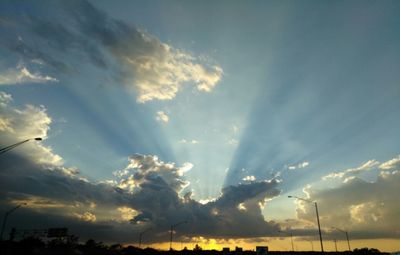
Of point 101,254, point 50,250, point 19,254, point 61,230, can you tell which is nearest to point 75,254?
point 50,250

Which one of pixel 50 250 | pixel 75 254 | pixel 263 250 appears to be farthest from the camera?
pixel 263 250

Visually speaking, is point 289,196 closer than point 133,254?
Yes

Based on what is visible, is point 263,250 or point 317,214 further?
point 263,250

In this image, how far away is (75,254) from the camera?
61.6 meters

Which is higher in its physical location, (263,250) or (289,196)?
(289,196)

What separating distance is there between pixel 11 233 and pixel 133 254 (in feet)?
110

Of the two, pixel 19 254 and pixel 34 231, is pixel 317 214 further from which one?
pixel 34 231

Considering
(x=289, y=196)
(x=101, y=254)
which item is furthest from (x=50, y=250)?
(x=289, y=196)

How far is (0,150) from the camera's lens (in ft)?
107

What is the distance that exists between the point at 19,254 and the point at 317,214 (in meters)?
50.0

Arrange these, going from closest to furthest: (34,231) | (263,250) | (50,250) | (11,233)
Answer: (50,250) → (263,250) → (11,233) → (34,231)

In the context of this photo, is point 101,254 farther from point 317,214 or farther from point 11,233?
point 317,214

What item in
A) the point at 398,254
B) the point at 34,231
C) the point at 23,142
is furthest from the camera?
the point at 34,231

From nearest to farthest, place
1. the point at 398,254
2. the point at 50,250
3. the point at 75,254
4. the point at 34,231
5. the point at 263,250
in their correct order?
the point at 398,254 → the point at 50,250 → the point at 75,254 → the point at 263,250 → the point at 34,231
